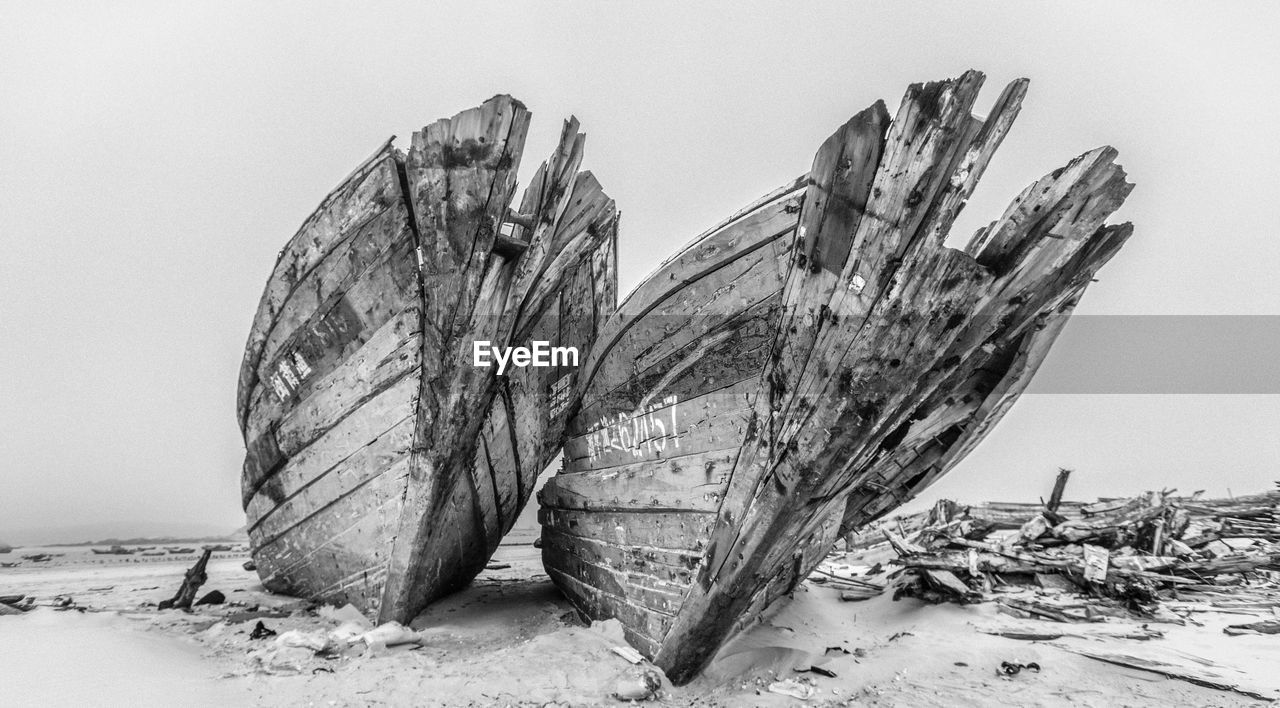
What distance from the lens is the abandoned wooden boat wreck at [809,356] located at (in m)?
2.55

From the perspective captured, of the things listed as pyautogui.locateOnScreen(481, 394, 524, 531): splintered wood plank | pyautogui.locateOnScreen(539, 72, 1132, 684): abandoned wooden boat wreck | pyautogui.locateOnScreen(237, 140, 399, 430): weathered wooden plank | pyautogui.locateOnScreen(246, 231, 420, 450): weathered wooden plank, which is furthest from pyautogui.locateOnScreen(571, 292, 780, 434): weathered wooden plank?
pyautogui.locateOnScreen(237, 140, 399, 430): weathered wooden plank

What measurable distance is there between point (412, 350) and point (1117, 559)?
26.2 ft

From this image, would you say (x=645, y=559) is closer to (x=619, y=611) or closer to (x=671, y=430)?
(x=619, y=611)

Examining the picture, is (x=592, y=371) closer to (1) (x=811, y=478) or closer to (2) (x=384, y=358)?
(2) (x=384, y=358)

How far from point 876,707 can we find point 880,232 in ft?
8.03

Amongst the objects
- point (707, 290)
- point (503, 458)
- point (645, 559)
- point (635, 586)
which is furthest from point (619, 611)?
point (707, 290)

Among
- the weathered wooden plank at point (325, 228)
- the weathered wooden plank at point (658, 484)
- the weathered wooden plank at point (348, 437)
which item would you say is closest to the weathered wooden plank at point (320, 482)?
the weathered wooden plank at point (348, 437)

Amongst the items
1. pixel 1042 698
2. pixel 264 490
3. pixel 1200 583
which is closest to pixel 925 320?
pixel 1042 698

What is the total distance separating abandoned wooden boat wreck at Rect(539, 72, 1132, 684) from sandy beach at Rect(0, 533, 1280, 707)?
40cm

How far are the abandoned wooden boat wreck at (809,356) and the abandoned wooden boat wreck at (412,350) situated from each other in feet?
2.64

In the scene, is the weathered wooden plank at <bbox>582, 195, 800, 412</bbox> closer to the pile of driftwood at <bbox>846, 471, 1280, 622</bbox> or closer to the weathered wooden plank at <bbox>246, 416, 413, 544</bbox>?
the weathered wooden plank at <bbox>246, 416, 413, 544</bbox>

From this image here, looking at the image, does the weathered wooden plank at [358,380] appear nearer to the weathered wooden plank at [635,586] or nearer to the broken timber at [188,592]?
the broken timber at [188,592]

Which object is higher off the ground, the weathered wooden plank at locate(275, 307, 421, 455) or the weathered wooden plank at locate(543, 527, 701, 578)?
the weathered wooden plank at locate(275, 307, 421, 455)

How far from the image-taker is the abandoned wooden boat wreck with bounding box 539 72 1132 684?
8.36 ft
